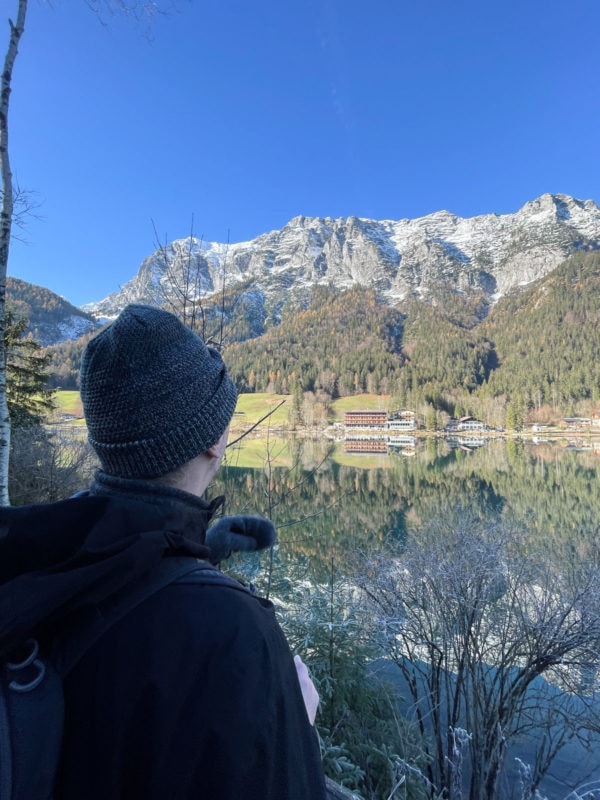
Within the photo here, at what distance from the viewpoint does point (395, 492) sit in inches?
1126

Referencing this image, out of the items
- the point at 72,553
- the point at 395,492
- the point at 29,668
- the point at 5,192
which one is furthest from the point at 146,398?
the point at 395,492

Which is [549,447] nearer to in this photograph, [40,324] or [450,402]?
[450,402]

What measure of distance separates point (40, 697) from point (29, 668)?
44 millimetres

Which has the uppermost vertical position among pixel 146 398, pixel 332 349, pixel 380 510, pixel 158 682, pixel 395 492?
pixel 332 349

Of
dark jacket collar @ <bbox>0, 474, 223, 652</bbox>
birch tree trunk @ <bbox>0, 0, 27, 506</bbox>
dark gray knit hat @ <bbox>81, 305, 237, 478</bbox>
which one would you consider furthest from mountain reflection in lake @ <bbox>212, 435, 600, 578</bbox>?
dark jacket collar @ <bbox>0, 474, 223, 652</bbox>

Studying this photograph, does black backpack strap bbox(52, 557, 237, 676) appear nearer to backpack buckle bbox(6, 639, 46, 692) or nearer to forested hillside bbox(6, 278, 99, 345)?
backpack buckle bbox(6, 639, 46, 692)

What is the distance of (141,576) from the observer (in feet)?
2.27

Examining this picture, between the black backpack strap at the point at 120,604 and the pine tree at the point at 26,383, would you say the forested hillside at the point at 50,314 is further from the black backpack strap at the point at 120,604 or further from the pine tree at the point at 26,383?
the black backpack strap at the point at 120,604

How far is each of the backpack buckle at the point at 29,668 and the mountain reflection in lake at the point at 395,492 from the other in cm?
457

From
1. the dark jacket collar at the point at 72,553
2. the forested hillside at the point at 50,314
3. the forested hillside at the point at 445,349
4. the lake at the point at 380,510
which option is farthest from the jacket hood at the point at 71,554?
the forested hillside at the point at 50,314

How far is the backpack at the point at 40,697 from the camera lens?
56cm

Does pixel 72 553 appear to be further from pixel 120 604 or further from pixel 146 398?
pixel 146 398

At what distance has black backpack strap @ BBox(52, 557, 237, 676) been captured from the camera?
64 cm

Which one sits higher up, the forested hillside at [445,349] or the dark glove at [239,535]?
the forested hillside at [445,349]
